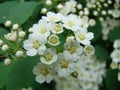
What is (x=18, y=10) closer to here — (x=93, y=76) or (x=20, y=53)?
(x=20, y=53)

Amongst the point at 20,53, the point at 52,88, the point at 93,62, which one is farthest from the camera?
the point at 93,62

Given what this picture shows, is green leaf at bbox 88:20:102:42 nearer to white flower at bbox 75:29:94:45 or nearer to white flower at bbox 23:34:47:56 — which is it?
white flower at bbox 75:29:94:45

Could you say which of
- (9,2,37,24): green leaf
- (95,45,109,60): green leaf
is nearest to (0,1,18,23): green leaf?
(9,2,37,24): green leaf

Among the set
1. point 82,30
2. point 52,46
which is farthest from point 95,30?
point 52,46

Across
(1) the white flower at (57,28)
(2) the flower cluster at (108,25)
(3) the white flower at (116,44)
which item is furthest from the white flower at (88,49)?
(2) the flower cluster at (108,25)

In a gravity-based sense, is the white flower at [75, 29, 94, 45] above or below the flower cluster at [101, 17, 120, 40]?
above

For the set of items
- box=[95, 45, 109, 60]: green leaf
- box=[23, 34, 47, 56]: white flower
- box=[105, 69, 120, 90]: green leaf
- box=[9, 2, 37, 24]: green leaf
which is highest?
box=[9, 2, 37, 24]: green leaf

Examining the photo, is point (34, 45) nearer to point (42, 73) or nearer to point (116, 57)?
point (42, 73)
